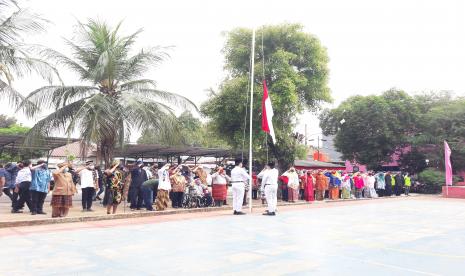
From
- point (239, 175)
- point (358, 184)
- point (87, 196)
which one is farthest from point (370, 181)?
point (87, 196)

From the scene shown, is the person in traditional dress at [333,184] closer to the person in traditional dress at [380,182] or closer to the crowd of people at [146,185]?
the crowd of people at [146,185]

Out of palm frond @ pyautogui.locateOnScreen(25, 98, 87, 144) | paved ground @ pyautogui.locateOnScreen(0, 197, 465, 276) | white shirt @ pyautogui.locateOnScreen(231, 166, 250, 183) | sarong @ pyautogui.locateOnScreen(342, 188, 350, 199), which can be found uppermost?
palm frond @ pyautogui.locateOnScreen(25, 98, 87, 144)

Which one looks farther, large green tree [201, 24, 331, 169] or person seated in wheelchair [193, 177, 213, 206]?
large green tree [201, 24, 331, 169]

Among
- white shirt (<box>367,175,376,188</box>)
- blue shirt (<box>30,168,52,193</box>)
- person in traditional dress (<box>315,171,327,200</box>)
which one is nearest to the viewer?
blue shirt (<box>30,168,52,193</box>)

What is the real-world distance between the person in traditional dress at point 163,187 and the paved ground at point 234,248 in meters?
1.73

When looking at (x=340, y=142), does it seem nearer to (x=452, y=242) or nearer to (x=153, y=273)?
(x=452, y=242)

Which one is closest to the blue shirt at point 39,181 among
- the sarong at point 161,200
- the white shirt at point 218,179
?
the sarong at point 161,200

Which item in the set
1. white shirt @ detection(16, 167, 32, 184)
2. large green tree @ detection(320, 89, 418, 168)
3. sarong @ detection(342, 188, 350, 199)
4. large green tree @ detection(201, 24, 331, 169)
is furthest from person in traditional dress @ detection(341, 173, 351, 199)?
white shirt @ detection(16, 167, 32, 184)

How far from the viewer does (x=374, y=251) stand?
23.5 ft

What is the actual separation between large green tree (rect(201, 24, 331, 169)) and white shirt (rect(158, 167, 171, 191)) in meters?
5.49

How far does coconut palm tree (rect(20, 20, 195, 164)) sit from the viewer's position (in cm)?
1330

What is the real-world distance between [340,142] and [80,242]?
26.8m

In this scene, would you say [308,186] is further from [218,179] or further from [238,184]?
[238,184]

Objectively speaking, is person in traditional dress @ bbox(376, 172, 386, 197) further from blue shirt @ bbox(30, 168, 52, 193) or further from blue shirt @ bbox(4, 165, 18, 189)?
blue shirt @ bbox(4, 165, 18, 189)
